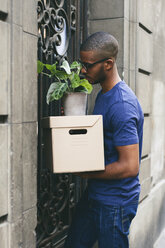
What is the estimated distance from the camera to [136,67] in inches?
194

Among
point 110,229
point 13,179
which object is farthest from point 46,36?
point 110,229

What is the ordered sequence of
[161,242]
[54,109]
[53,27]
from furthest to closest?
[161,242] → [54,109] → [53,27]

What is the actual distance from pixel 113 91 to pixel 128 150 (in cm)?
47

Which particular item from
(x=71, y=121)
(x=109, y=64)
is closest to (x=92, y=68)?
(x=109, y=64)

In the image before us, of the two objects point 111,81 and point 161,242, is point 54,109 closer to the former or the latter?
point 111,81

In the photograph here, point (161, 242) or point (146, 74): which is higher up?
point (146, 74)

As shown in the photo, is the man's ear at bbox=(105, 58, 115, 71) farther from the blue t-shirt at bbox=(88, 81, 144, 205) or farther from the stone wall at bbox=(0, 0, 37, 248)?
the stone wall at bbox=(0, 0, 37, 248)

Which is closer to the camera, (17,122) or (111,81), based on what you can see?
(17,122)

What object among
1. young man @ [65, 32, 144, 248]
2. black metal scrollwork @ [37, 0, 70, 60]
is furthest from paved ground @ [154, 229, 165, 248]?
black metal scrollwork @ [37, 0, 70, 60]

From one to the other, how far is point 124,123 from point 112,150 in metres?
0.29

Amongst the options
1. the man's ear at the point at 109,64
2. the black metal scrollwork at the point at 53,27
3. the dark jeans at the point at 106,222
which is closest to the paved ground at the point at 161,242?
the dark jeans at the point at 106,222

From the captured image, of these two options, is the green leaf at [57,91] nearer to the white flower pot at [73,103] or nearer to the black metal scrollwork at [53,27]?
the white flower pot at [73,103]

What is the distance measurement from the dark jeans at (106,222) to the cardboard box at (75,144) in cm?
35

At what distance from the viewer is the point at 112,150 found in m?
2.90
